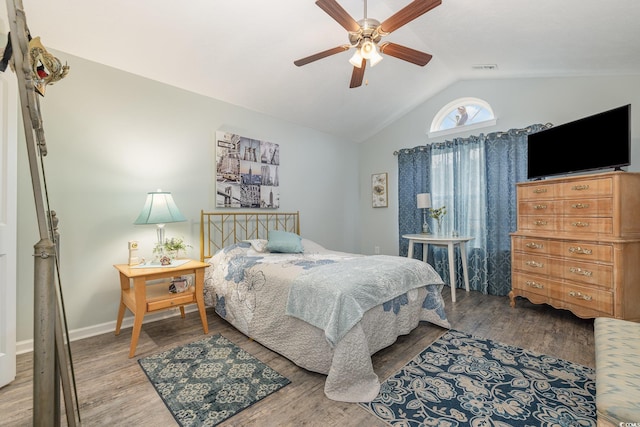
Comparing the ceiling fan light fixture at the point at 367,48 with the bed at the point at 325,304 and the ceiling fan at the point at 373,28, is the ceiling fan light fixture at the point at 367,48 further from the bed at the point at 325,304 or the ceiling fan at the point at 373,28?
the bed at the point at 325,304

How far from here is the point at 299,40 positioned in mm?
2861

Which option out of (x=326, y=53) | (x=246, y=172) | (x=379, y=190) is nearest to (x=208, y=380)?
(x=246, y=172)

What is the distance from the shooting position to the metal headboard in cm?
332

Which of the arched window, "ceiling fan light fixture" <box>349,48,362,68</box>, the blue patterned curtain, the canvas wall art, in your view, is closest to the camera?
"ceiling fan light fixture" <box>349,48,362,68</box>

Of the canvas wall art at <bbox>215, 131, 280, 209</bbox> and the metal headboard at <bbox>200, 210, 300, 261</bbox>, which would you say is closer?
the metal headboard at <bbox>200, 210, 300, 261</bbox>

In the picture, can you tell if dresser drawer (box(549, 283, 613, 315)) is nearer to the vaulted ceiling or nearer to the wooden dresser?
the wooden dresser

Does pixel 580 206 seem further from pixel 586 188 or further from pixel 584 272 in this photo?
pixel 584 272

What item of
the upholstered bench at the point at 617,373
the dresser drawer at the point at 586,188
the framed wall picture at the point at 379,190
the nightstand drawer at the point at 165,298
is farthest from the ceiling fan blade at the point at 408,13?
the framed wall picture at the point at 379,190

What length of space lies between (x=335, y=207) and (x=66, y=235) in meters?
3.53

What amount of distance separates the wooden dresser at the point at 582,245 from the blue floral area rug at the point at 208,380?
275 cm

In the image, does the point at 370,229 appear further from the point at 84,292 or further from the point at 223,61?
the point at 84,292

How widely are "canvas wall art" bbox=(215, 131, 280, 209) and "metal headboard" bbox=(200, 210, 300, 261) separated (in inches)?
5.5

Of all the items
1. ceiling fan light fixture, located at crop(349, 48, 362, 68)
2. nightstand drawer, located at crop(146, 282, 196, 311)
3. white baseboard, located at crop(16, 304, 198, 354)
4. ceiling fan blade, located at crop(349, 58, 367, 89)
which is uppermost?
ceiling fan blade, located at crop(349, 58, 367, 89)

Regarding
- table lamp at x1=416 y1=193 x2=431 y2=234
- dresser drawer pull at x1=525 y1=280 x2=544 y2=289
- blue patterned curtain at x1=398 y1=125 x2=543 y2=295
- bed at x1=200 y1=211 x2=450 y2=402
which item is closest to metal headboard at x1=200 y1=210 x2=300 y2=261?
bed at x1=200 y1=211 x2=450 y2=402
